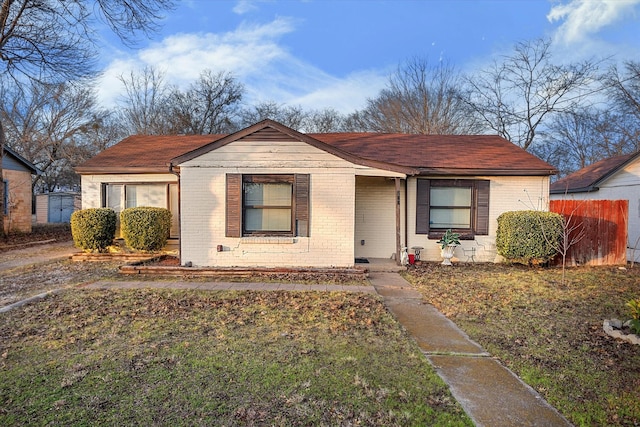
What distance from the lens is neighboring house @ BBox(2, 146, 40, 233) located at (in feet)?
53.7

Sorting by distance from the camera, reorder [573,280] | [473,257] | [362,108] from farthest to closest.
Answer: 1. [362,108]
2. [473,257]
3. [573,280]

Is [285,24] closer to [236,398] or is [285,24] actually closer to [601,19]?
[601,19]

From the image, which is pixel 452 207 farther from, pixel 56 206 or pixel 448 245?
pixel 56 206

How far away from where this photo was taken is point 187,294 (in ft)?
21.6

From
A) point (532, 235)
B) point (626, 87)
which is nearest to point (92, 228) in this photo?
point (532, 235)

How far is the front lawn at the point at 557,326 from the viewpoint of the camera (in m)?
3.09

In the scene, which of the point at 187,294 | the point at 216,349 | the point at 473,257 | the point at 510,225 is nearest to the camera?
the point at 216,349

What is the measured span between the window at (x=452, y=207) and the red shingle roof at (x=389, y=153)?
1.44ft

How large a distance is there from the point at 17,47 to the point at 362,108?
71.1 feet

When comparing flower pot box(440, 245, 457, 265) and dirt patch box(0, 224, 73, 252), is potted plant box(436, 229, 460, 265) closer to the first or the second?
flower pot box(440, 245, 457, 265)

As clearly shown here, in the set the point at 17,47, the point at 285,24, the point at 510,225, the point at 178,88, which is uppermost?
the point at 178,88

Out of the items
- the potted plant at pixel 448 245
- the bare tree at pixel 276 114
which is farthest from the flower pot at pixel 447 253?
the bare tree at pixel 276 114

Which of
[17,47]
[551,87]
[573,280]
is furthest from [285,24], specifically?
[551,87]

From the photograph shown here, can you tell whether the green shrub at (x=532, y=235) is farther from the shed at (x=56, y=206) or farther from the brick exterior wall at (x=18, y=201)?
the shed at (x=56, y=206)
